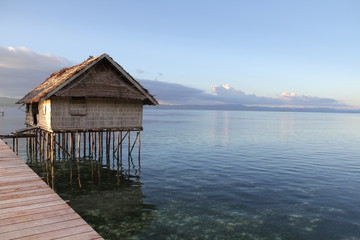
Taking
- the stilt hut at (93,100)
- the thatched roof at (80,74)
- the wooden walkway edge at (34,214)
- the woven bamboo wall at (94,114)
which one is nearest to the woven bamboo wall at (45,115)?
the stilt hut at (93,100)

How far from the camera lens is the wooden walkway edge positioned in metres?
6.14

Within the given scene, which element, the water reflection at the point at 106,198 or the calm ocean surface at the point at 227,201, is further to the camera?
the water reflection at the point at 106,198

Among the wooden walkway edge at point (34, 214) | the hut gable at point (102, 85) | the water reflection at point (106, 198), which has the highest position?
the hut gable at point (102, 85)

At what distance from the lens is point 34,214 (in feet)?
23.5

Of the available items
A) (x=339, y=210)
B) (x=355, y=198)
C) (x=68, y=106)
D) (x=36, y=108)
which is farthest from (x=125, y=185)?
(x=355, y=198)

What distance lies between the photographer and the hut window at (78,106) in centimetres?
1956

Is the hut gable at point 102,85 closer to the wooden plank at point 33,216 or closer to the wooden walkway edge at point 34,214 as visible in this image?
the wooden walkway edge at point 34,214

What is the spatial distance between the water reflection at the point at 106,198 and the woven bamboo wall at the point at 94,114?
333 centimetres

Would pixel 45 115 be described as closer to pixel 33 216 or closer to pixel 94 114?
pixel 94 114

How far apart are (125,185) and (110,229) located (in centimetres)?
726

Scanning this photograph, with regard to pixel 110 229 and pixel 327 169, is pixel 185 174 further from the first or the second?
pixel 327 169

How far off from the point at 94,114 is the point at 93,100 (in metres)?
1.01

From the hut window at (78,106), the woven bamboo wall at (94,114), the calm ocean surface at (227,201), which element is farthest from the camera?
the hut window at (78,106)

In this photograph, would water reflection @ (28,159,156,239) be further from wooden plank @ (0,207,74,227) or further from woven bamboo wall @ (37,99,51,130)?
wooden plank @ (0,207,74,227)
